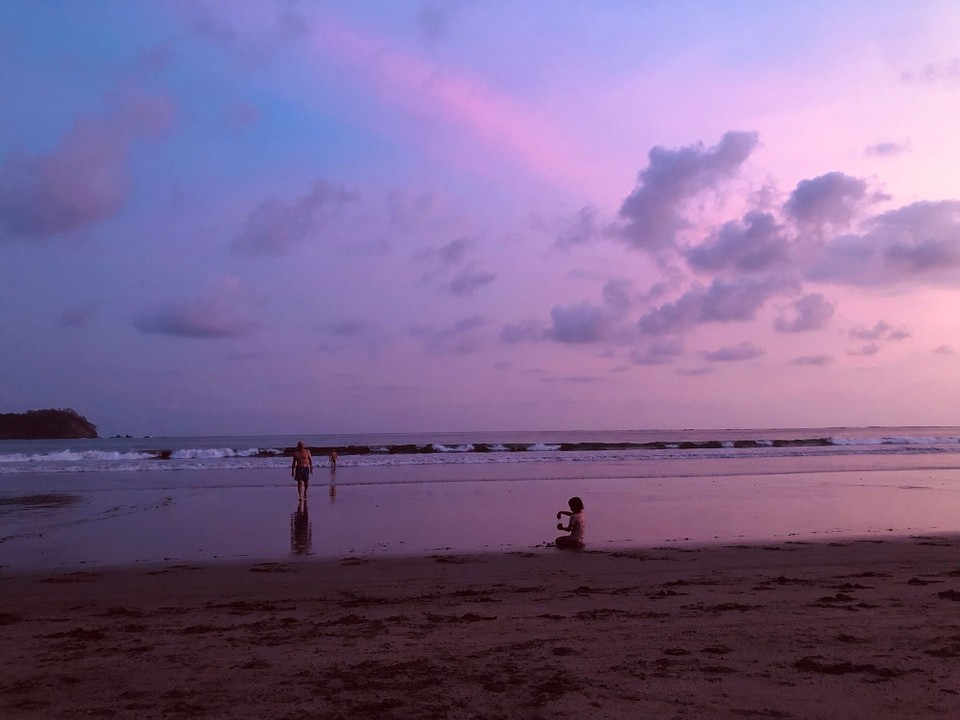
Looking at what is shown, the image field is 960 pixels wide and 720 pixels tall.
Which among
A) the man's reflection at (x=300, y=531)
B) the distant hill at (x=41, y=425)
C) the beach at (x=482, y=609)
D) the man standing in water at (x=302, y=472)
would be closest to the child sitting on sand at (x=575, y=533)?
the beach at (x=482, y=609)

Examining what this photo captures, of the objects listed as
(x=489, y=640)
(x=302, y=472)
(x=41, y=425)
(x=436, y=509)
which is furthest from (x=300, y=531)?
(x=41, y=425)

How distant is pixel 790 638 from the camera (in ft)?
22.1

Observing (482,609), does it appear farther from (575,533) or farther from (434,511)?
(434,511)

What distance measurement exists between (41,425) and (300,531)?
12907cm

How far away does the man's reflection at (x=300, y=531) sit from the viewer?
13262 mm

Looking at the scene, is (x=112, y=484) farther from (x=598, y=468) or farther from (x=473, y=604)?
(x=473, y=604)

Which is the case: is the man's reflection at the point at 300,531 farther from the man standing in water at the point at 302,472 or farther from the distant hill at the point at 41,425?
the distant hill at the point at 41,425

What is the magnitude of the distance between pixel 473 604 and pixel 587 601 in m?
1.43

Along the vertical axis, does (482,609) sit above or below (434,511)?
above

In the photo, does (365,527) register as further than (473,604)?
Yes

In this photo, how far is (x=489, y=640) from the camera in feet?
22.3

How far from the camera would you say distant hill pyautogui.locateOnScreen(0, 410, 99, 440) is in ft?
392

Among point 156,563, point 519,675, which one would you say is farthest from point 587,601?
point 156,563

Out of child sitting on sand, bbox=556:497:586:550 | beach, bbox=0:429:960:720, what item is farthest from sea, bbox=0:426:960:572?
child sitting on sand, bbox=556:497:586:550
